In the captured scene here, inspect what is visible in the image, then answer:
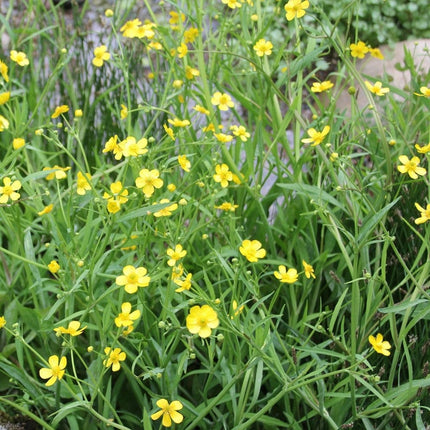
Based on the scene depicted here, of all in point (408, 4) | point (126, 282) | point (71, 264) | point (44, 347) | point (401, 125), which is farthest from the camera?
point (408, 4)

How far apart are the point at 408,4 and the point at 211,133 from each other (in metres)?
2.11

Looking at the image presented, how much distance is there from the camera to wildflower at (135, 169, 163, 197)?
3.93ft

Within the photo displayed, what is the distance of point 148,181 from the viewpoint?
47.6 inches

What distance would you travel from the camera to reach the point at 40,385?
1363 millimetres

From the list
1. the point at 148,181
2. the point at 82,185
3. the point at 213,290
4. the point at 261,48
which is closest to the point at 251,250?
the point at 213,290

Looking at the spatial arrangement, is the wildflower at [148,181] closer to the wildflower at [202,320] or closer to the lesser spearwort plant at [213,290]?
the lesser spearwort plant at [213,290]

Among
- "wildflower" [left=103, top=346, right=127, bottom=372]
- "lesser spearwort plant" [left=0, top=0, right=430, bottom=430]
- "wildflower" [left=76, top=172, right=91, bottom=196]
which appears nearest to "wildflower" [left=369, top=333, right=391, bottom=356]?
"lesser spearwort plant" [left=0, top=0, right=430, bottom=430]

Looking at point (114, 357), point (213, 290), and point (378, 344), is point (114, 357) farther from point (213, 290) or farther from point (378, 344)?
point (378, 344)

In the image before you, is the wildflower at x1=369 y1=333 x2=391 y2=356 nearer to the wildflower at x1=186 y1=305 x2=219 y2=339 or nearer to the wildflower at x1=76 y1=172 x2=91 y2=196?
the wildflower at x1=186 y1=305 x2=219 y2=339

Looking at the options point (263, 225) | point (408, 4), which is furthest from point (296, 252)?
point (408, 4)

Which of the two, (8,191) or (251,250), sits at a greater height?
(8,191)

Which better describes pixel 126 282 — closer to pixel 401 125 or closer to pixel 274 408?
pixel 274 408

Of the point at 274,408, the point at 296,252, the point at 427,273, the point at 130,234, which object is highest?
the point at 130,234

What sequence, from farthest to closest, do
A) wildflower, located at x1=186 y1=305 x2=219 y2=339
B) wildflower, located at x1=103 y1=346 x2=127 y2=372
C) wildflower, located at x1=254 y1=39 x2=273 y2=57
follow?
wildflower, located at x1=254 y1=39 x2=273 y2=57
wildflower, located at x1=103 y1=346 x2=127 y2=372
wildflower, located at x1=186 y1=305 x2=219 y2=339
